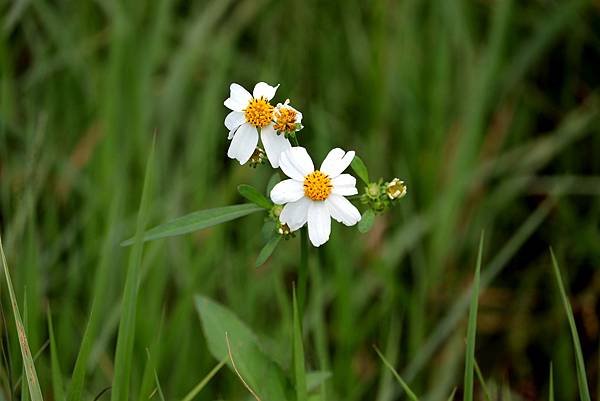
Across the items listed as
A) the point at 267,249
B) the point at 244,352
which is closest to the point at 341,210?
the point at 267,249

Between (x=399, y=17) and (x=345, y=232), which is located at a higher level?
(x=399, y=17)

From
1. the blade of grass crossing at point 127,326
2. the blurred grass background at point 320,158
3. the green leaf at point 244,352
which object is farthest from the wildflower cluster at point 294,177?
the blurred grass background at point 320,158

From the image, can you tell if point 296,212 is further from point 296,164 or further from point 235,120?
point 235,120

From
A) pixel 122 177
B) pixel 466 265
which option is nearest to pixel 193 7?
pixel 122 177

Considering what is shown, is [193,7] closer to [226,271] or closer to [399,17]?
[399,17]

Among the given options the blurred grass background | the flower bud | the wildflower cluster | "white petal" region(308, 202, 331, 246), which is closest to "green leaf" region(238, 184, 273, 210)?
the wildflower cluster

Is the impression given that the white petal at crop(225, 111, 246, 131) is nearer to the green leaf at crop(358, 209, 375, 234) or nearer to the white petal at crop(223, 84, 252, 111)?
the white petal at crop(223, 84, 252, 111)
